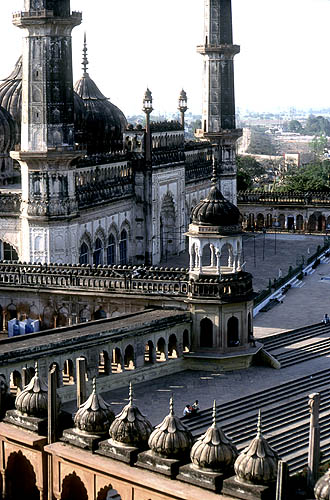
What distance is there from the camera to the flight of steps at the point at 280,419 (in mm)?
19359

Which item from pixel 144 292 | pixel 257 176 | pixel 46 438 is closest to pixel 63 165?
pixel 144 292

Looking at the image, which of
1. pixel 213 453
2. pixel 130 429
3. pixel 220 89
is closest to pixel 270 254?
pixel 220 89

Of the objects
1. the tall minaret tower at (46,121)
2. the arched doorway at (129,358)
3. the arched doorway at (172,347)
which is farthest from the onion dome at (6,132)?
the arched doorway at (129,358)

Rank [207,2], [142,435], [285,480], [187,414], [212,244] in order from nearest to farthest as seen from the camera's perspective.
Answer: [285,480] → [142,435] → [187,414] → [212,244] → [207,2]

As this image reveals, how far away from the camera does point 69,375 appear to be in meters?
21.9

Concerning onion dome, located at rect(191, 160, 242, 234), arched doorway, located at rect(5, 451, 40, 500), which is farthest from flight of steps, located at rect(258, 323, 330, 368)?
arched doorway, located at rect(5, 451, 40, 500)

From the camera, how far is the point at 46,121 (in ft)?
102

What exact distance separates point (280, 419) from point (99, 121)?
21.6 m

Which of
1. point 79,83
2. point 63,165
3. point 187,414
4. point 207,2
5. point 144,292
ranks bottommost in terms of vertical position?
point 187,414

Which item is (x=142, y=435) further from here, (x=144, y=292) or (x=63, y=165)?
(x=63, y=165)

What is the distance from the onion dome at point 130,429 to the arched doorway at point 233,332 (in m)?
9.55

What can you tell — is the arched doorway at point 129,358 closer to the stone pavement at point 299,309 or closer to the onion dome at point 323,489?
the stone pavement at point 299,309

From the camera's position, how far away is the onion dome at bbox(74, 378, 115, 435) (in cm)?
1552

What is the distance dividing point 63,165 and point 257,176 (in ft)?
248
